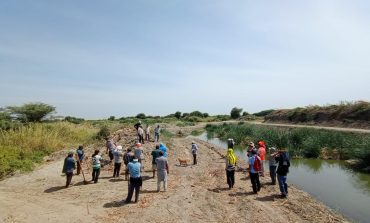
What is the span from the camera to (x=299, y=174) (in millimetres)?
22312

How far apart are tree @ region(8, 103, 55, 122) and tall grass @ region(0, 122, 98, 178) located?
17.9 feet

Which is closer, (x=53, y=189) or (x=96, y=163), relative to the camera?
(x=53, y=189)

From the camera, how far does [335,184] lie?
1923cm

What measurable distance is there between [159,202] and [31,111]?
1208 inches

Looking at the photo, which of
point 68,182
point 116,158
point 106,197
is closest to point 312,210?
point 106,197

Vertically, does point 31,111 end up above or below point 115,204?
above

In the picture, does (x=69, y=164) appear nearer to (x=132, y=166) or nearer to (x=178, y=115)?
(x=132, y=166)

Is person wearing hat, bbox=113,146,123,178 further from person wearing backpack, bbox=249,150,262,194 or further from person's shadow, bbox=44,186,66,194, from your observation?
person wearing backpack, bbox=249,150,262,194

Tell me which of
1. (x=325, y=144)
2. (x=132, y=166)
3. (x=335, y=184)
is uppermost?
(x=132, y=166)

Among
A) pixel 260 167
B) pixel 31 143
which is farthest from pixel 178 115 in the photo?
pixel 260 167

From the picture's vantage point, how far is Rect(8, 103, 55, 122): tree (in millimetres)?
38684

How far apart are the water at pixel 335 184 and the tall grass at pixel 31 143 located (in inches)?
686

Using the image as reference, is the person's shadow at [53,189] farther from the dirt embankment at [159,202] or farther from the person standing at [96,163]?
the person standing at [96,163]

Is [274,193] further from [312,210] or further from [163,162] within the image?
[163,162]
